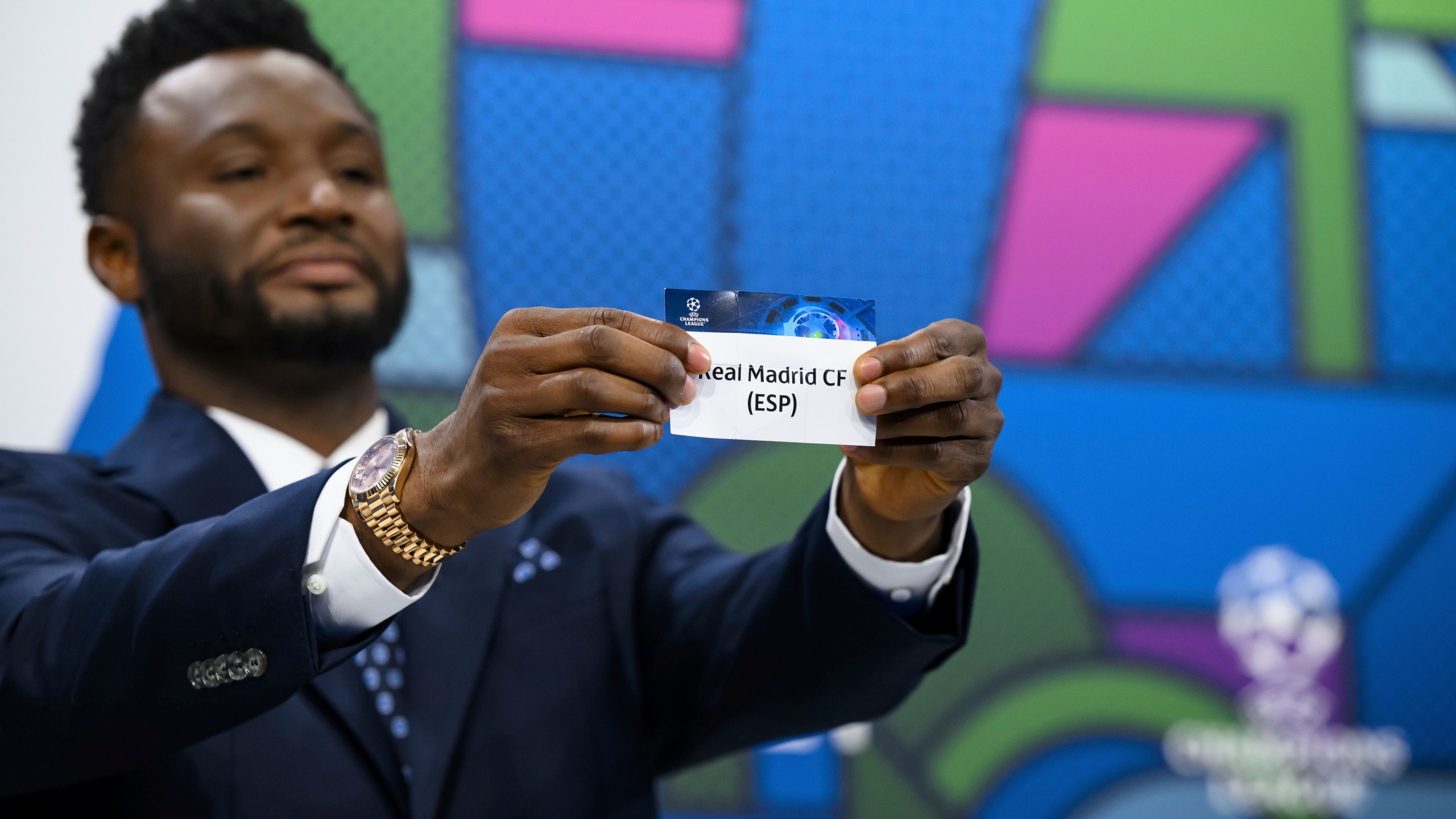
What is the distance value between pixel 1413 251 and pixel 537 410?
1.82 metres

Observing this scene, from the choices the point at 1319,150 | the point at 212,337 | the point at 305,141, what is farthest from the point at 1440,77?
the point at 212,337

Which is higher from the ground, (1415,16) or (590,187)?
(1415,16)

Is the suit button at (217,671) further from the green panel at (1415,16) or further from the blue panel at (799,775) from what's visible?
the green panel at (1415,16)

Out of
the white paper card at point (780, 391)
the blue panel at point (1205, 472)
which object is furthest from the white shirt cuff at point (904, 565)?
the blue panel at point (1205, 472)

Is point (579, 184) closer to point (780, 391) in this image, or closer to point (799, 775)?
point (799, 775)

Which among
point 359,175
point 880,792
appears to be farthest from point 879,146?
point 880,792

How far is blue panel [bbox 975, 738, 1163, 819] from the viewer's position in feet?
5.59

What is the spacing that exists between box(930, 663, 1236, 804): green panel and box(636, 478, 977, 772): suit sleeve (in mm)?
705

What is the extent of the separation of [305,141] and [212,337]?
22 centimetres

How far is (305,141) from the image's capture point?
1.13 m

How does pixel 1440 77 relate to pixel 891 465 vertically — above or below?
above

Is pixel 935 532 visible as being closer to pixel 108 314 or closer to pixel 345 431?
pixel 345 431

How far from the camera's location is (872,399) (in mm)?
714

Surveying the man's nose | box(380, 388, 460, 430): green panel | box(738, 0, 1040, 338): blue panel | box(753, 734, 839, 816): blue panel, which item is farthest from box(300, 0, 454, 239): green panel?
box(753, 734, 839, 816): blue panel
